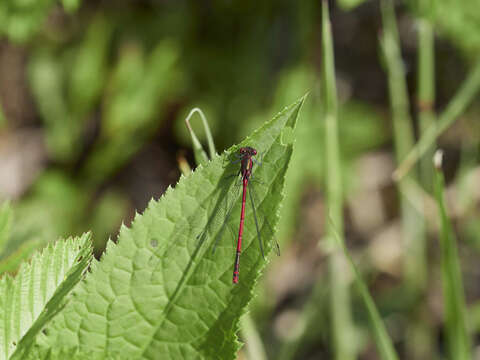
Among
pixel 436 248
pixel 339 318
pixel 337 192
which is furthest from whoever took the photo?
pixel 436 248

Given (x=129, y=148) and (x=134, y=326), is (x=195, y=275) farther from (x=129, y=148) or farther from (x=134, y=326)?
(x=129, y=148)

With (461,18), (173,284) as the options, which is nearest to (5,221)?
(173,284)

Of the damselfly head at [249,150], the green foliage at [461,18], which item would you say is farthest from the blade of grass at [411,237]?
the damselfly head at [249,150]

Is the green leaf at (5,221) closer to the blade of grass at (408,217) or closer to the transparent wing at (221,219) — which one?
the transparent wing at (221,219)

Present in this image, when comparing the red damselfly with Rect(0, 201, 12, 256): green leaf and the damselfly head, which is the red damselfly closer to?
the damselfly head

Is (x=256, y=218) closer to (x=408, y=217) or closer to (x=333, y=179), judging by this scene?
(x=333, y=179)

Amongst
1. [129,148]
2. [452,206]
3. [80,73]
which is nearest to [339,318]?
[452,206]
